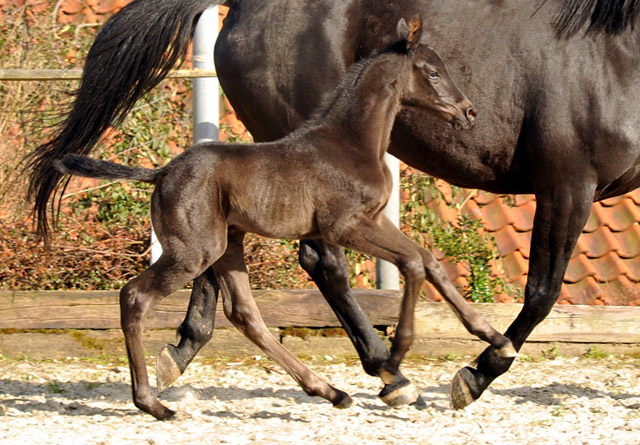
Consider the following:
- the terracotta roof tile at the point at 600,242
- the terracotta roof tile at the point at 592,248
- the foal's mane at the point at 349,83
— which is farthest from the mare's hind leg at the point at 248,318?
the terracotta roof tile at the point at 600,242

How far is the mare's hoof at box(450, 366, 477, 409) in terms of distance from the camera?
4.36 metres

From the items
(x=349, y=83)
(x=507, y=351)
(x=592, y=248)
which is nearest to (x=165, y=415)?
(x=507, y=351)

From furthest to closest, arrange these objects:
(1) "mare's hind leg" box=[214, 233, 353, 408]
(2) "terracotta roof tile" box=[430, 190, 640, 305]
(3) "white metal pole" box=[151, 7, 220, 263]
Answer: (2) "terracotta roof tile" box=[430, 190, 640, 305]
(3) "white metal pole" box=[151, 7, 220, 263]
(1) "mare's hind leg" box=[214, 233, 353, 408]

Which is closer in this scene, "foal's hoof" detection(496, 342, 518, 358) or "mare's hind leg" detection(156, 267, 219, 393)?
"foal's hoof" detection(496, 342, 518, 358)

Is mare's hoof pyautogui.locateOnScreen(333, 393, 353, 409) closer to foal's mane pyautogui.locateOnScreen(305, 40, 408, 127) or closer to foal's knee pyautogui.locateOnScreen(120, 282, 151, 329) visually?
foal's knee pyautogui.locateOnScreen(120, 282, 151, 329)

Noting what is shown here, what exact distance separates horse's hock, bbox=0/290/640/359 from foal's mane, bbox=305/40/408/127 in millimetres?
1652

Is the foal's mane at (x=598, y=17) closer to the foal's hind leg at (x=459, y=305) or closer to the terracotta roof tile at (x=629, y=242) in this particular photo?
the foal's hind leg at (x=459, y=305)

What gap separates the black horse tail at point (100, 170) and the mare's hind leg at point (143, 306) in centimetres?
32

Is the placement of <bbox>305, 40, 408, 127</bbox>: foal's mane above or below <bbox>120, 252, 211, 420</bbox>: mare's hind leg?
above

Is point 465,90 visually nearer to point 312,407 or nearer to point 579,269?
point 312,407

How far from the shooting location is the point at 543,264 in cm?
441

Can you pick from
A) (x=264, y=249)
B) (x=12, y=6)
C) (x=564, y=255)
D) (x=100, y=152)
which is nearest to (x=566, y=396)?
(x=564, y=255)

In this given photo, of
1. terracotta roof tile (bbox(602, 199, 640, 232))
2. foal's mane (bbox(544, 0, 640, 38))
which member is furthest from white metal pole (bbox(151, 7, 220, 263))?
terracotta roof tile (bbox(602, 199, 640, 232))

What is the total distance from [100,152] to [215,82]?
992 millimetres
